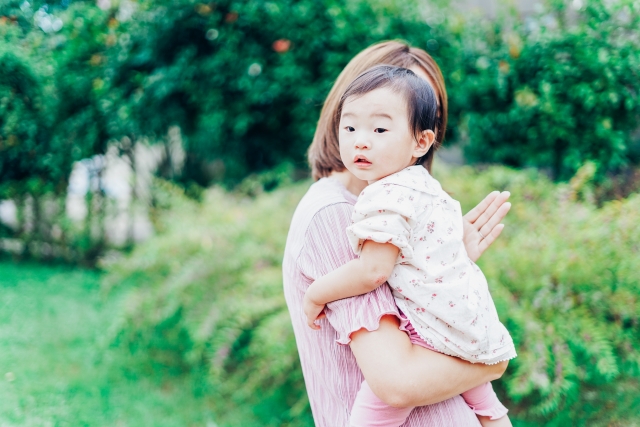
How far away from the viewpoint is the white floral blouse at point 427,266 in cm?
118

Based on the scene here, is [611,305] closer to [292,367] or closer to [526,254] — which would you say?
[526,254]

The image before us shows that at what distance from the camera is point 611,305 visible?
95.1 inches

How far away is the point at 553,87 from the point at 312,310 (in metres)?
3.66

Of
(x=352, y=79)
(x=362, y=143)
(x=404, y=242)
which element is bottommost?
(x=404, y=242)

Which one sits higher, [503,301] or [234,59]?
[234,59]

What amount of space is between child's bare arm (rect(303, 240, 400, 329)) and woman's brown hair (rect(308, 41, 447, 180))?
41 centimetres

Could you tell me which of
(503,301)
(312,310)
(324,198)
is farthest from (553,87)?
(312,310)

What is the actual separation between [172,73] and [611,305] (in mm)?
3997

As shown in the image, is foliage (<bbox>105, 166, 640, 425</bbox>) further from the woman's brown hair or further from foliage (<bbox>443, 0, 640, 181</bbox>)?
the woman's brown hair

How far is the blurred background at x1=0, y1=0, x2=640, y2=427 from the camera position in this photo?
259 centimetres

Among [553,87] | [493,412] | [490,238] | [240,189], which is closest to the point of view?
[493,412]

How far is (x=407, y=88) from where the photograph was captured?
1.28m

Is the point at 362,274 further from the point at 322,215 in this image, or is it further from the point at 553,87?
the point at 553,87

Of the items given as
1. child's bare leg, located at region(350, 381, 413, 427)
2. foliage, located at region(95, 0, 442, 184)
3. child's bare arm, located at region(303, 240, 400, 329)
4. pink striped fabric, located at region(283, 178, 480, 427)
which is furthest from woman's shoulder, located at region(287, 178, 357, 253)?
foliage, located at region(95, 0, 442, 184)
